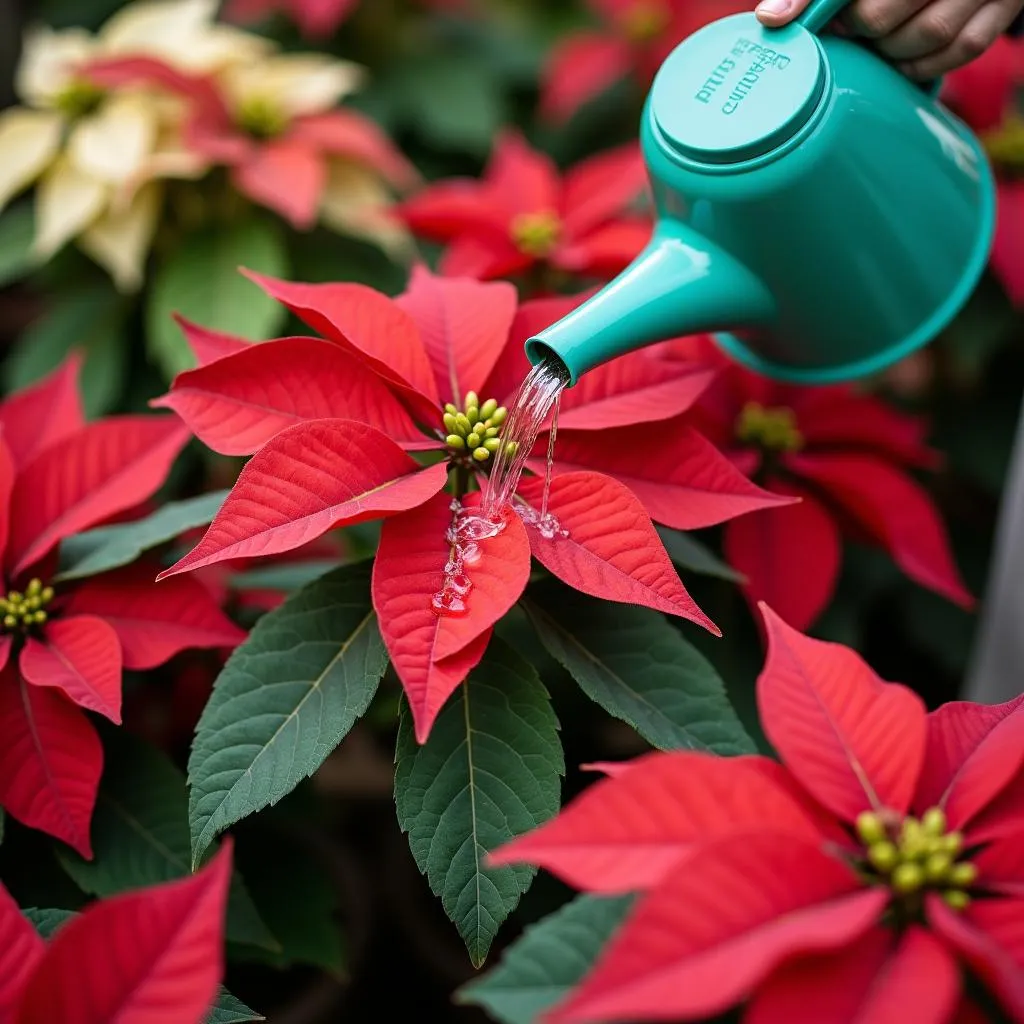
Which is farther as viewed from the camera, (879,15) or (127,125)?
(127,125)

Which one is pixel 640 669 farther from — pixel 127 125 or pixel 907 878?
pixel 127 125

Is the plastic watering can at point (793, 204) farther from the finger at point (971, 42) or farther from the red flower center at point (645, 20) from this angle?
the red flower center at point (645, 20)

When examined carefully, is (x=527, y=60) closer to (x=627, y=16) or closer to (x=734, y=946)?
(x=627, y=16)

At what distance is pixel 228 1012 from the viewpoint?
470 mm

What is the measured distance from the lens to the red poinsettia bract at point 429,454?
500mm

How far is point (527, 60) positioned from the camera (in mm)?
1389

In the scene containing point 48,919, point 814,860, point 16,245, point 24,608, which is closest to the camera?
point 814,860

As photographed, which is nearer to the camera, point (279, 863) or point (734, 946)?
point (734, 946)

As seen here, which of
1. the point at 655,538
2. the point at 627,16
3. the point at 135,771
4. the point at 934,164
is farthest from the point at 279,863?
the point at 627,16

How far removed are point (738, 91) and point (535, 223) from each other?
0.30 metres

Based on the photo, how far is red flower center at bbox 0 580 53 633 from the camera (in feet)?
2.01

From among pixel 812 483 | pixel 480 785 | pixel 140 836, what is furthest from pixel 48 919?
pixel 812 483

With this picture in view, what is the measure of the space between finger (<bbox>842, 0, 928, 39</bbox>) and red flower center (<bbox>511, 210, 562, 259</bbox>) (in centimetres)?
30

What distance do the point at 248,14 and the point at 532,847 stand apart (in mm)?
1234
